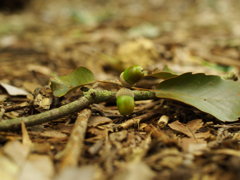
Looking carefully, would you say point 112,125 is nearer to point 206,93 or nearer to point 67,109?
point 67,109

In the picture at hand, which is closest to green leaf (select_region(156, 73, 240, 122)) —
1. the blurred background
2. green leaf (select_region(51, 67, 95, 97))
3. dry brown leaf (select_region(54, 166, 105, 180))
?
green leaf (select_region(51, 67, 95, 97))

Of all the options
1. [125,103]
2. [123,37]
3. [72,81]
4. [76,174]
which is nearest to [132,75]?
[125,103]

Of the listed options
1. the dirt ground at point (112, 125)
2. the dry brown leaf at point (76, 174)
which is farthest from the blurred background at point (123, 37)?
the dry brown leaf at point (76, 174)

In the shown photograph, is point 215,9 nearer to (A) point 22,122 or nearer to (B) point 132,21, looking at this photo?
(B) point 132,21

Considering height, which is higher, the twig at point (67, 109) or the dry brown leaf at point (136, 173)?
the twig at point (67, 109)

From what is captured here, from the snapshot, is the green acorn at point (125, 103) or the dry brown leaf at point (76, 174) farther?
the green acorn at point (125, 103)

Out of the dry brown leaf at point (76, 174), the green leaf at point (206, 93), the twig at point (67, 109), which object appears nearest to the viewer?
the dry brown leaf at point (76, 174)

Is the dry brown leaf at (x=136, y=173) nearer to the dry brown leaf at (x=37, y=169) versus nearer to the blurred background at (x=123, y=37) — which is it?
the dry brown leaf at (x=37, y=169)
